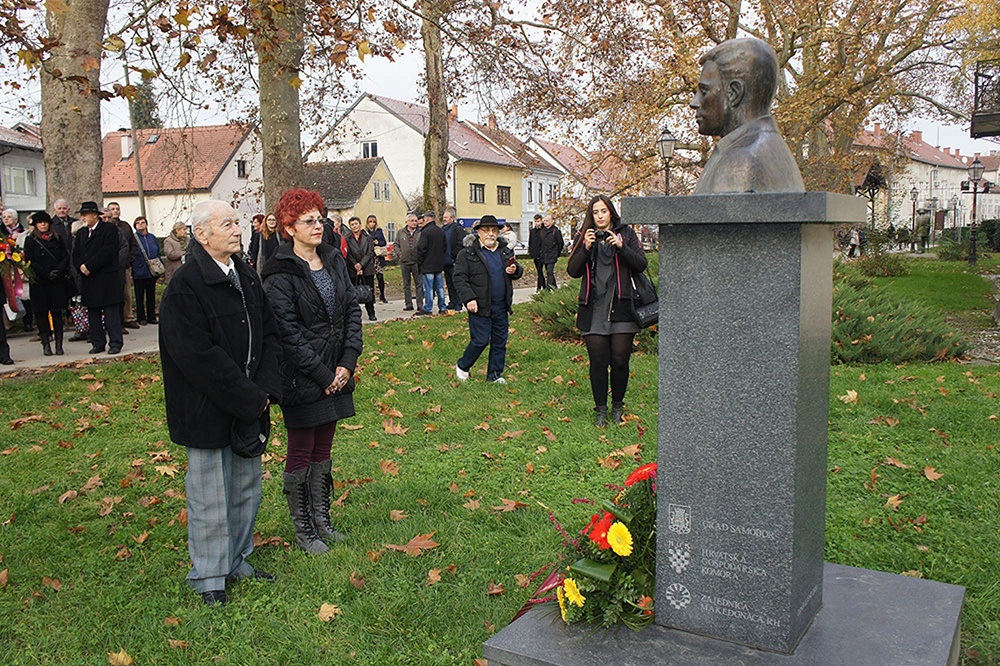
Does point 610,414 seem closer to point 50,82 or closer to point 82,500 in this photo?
point 82,500

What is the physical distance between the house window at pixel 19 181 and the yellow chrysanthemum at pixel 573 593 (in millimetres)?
46106

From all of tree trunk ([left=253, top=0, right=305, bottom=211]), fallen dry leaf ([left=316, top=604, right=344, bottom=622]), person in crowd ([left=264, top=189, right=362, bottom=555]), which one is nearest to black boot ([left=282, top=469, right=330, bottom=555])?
person in crowd ([left=264, top=189, right=362, bottom=555])

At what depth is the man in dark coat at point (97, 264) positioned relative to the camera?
36.8 ft

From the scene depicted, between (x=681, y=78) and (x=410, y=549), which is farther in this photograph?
(x=681, y=78)

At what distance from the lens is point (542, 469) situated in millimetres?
6461

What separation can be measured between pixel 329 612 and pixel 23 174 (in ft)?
153

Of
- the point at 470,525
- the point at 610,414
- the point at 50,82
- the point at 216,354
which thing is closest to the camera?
the point at 216,354

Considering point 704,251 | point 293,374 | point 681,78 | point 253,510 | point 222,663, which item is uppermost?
point 681,78

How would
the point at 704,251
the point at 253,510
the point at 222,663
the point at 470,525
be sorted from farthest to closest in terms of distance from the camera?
1. the point at 470,525
2. the point at 253,510
3. the point at 222,663
4. the point at 704,251

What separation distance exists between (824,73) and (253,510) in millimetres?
22136

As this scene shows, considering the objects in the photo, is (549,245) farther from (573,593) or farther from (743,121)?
(573,593)

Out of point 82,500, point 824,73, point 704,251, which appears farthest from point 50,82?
point 824,73

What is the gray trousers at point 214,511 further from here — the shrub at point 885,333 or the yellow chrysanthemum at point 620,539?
the shrub at point 885,333

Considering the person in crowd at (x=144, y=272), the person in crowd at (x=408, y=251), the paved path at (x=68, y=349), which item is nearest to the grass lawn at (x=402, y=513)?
the paved path at (x=68, y=349)
